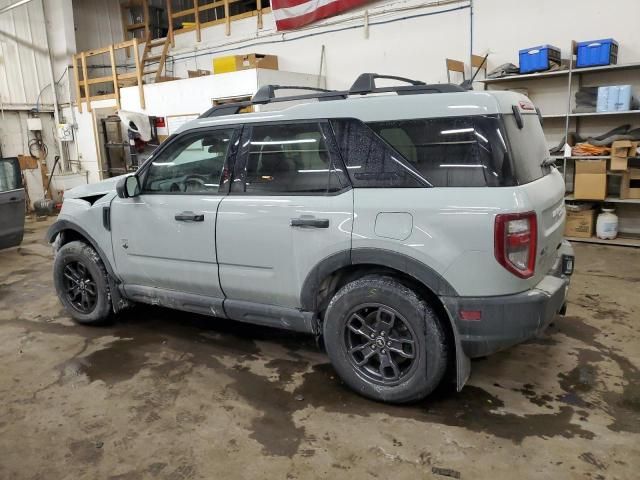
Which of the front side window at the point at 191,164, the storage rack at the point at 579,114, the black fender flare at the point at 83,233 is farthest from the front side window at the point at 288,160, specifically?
the storage rack at the point at 579,114

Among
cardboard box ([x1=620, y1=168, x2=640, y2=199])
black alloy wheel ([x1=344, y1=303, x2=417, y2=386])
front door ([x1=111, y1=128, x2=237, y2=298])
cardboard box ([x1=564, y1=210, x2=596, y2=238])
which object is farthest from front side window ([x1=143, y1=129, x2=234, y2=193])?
cardboard box ([x1=620, y1=168, x2=640, y2=199])

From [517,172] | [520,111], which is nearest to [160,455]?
[517,172]

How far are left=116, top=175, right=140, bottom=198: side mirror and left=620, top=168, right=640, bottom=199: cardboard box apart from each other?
5.42m

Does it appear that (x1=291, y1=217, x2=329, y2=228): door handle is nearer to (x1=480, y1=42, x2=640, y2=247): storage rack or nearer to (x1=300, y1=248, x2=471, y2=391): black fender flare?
(x1=300, y1=248, x2=471, y2=391): black fender flare

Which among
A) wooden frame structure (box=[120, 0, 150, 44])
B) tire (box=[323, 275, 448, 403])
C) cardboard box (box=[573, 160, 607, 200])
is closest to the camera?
tire (box=[323, 275, 448, 403])

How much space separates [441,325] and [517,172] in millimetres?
804

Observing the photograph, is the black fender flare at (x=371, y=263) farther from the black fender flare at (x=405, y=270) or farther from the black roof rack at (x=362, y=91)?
the black roof rack at (x=362, y=91)

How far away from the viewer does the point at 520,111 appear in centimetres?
246

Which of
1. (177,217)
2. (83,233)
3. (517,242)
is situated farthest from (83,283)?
(517,242)

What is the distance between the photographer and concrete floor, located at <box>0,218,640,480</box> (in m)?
2.13

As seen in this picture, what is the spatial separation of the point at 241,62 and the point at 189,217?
529 centimetres

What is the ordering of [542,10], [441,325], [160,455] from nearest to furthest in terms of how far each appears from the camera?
[160,455]
[441,325]
[542,10]

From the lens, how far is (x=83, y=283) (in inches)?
148

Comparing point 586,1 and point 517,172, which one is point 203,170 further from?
point 586,1
